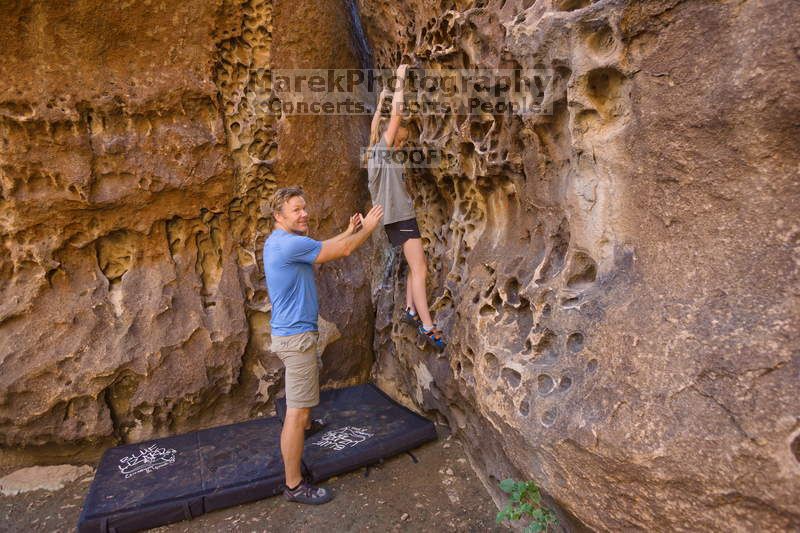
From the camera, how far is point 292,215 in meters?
2.84

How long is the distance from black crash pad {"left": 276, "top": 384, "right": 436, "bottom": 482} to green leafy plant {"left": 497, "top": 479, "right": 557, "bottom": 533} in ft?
3.67

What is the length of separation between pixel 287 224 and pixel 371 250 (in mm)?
1718

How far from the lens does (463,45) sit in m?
2.91

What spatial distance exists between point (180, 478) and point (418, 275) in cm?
178

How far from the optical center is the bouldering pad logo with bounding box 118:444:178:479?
3.20 metres

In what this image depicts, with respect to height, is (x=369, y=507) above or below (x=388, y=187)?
below

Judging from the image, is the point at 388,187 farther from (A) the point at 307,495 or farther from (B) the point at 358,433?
(A) the point at 307,495

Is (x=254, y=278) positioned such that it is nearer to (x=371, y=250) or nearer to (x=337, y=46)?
(x=371, y=250)

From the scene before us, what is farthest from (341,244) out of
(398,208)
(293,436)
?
(293,436)

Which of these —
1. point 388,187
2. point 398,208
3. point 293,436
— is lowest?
point 293,436

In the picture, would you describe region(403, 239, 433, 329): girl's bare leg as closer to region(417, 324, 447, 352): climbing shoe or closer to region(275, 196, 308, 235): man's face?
region(417, 324, 447, 352): climbing shoe

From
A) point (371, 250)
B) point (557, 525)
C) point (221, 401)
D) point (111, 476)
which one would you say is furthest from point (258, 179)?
point (557, 525)

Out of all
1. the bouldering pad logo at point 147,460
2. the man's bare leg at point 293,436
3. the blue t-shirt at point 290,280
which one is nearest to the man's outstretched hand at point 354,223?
the blue t-shirt at point 290,280

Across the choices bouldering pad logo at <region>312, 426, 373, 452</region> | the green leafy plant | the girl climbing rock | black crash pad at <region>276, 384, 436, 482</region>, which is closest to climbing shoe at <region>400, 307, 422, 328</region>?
the girl climbing rock
